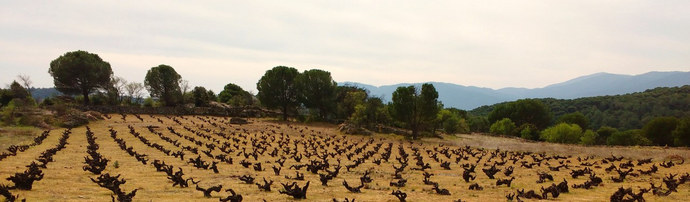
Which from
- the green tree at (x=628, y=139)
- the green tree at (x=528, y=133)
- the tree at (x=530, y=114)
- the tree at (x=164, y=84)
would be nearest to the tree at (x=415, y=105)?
the green tree at (x=528, y=133)

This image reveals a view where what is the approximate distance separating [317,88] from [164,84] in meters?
35.9

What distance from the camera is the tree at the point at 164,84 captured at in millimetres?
79688

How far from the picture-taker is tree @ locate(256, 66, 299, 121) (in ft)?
247

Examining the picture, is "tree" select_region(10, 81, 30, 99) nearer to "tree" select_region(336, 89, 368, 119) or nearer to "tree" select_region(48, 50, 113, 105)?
"tree" select_region(48, 50, 113, 105)

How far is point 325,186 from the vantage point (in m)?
14.9

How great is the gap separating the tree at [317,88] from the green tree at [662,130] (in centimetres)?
6128

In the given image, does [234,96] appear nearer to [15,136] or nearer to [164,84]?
[164,84]

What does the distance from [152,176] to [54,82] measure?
246ft

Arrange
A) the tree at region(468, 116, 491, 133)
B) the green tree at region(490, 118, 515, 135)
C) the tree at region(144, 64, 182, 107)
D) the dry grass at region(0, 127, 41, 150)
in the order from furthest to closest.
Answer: the tree at region(468, 116, 491, 133) → the green tree at region(490, 118, 515, 135) → the tree at region(144, 64, 182, 107) → the dry grass at region(0, 127, 41, 150)

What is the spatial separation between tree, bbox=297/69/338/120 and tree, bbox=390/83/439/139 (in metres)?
24.9

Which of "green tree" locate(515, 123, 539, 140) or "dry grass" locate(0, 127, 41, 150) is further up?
"green tree" locate(515, 123, 539, 140)

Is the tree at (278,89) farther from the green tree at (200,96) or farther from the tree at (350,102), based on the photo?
the green tree at (200,96)

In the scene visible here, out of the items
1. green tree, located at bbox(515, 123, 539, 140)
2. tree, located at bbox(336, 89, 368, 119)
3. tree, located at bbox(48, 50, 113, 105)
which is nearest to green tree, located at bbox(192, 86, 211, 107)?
tree, located at bbox(48, 50, 113, 105)

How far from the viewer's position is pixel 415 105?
5181 cm
